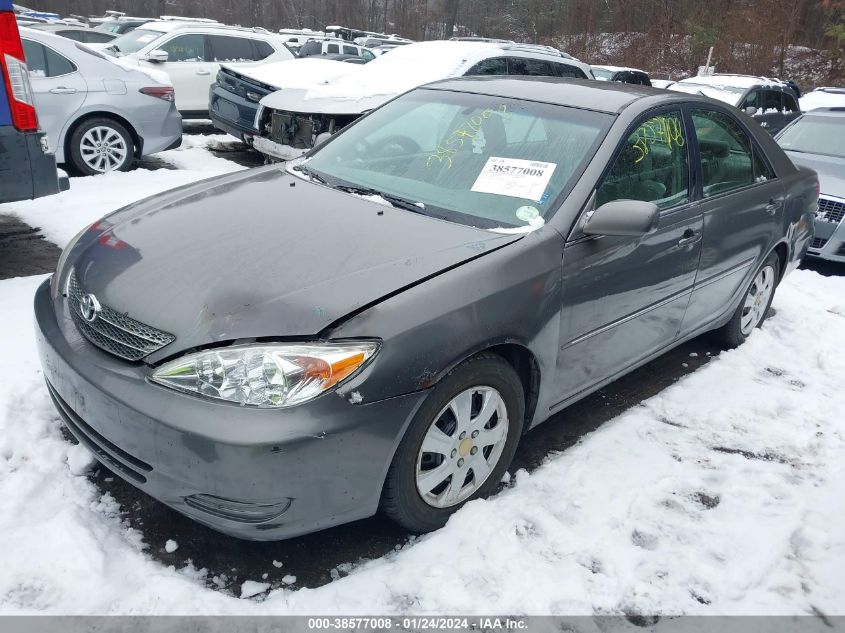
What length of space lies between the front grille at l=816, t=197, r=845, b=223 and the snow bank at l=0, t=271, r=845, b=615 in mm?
3915

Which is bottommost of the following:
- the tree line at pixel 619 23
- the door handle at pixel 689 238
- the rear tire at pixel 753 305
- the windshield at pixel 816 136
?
the rear tire at pixel 753 305

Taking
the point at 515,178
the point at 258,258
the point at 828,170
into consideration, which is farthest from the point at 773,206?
the point at 828,170

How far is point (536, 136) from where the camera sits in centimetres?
323

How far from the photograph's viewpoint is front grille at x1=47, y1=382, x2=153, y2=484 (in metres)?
2.27

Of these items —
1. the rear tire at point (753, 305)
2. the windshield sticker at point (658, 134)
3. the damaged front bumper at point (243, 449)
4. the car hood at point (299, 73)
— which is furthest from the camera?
the car hood at point (299, 73)

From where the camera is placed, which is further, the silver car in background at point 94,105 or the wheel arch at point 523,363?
the silver car in background at point 94,105

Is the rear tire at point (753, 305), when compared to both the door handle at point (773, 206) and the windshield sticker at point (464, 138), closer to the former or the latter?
the door handle at point (773, 206)

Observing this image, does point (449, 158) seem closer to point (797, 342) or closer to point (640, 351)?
point (640, 351)

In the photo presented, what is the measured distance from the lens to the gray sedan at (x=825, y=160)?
680 centimetres

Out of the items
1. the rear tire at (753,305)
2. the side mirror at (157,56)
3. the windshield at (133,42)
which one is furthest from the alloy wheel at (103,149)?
the rear tire at (753,305)

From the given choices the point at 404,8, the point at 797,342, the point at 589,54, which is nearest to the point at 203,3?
the point at 404,8

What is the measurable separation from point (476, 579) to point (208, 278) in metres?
1.45

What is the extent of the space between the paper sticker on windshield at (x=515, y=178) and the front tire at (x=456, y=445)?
0.82 m

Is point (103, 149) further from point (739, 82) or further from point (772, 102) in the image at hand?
point (772, 102)
